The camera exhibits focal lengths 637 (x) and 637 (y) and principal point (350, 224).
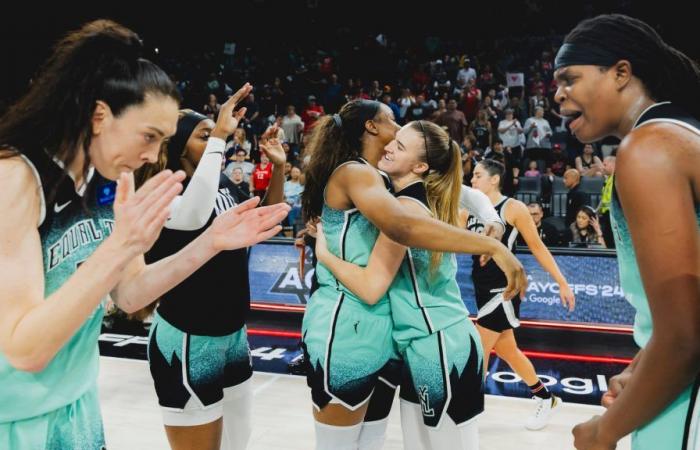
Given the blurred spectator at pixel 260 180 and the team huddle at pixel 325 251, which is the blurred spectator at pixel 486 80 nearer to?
the blurred spectator at pixel 260 180

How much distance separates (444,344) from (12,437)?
1452 millimetres

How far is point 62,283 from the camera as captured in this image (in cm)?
150

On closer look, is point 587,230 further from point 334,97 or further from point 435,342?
point 334,97

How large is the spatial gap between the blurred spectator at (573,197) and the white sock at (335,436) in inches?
257

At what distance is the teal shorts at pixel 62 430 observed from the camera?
4.78ft

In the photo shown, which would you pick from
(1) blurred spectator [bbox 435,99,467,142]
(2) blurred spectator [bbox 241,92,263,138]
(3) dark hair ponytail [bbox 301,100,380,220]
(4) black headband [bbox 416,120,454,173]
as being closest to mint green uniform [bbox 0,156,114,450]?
(3) dark hair ponytail [bbox 301,100,380,220]

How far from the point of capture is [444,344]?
238 centimetres

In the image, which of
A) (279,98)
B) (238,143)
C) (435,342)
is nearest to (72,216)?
(435,342)

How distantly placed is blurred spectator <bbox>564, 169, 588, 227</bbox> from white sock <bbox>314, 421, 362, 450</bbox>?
21.4 feet

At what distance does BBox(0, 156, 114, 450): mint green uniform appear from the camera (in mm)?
1438

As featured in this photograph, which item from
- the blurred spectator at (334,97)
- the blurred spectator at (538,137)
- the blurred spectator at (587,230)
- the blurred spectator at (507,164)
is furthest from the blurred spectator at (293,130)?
the blurred spectator at (587,230)

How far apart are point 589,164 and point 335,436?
29.9ft

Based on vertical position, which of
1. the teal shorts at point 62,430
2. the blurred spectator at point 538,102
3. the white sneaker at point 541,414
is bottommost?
the blurred spectator at point 538,102

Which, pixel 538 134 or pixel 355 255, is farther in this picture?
pixel 538 134
